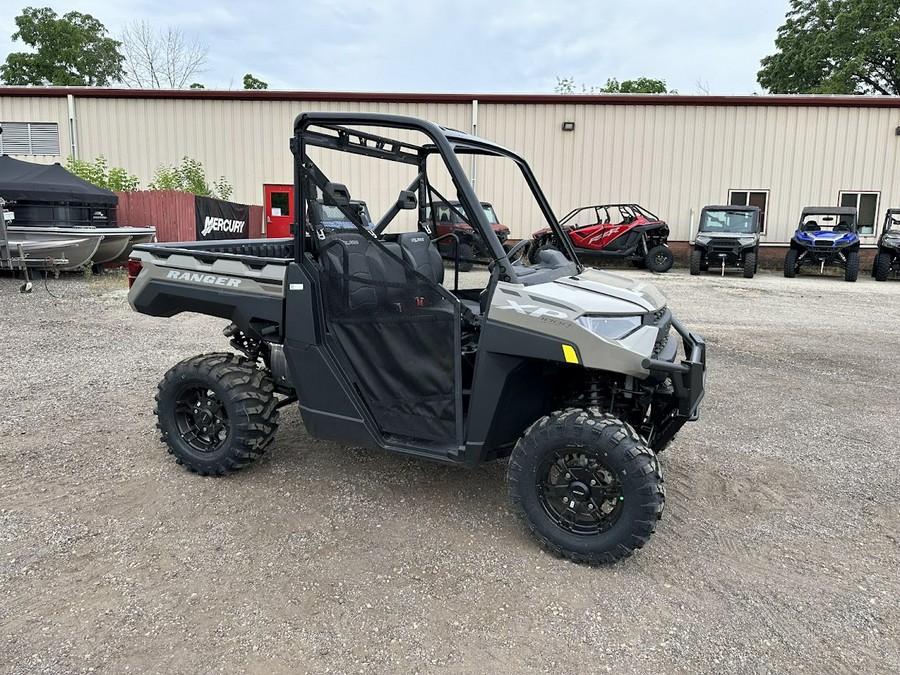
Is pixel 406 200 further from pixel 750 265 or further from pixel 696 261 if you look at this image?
pixel 750 265

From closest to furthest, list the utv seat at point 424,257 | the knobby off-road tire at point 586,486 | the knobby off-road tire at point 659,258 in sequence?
the knobby off-road tire at point 586,486 < the utv seat at point 424,257 < the knobby off-road tire at point 659,258

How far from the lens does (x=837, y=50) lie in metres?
31.3

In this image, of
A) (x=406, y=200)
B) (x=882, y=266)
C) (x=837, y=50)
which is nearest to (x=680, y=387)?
(x=406, y=200)

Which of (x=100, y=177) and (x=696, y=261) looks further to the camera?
(x=696, y=261)

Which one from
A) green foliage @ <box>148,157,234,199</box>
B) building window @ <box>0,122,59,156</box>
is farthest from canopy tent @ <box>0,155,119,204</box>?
building window @ <box>0,122,59,156</box>

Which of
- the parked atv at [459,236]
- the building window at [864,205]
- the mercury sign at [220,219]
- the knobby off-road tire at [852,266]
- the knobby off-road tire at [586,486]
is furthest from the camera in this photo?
the building window at [864,205]

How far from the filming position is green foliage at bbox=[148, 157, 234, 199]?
53.4 feet

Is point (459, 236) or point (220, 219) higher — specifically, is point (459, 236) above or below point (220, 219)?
below

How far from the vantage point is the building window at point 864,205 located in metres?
18.5

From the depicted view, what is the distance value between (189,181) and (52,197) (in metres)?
5.96

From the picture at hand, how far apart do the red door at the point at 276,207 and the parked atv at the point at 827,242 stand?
13.7m

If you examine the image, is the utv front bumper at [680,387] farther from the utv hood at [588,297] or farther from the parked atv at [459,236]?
the parked atv at [459,236]

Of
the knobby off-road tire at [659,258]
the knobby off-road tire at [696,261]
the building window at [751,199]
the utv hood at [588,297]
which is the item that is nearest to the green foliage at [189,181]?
the knobby off-road tire at [659,258]

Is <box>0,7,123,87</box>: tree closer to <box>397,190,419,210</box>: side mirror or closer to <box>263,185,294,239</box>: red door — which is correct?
<box>263,185,294,239</box>: red door
